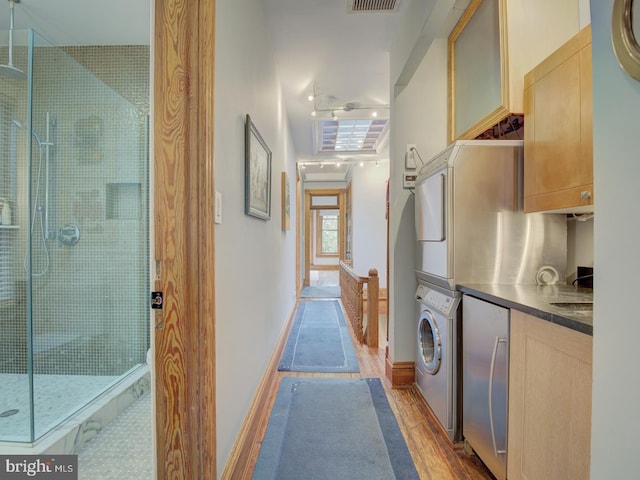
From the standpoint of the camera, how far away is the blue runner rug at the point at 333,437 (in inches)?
56.9

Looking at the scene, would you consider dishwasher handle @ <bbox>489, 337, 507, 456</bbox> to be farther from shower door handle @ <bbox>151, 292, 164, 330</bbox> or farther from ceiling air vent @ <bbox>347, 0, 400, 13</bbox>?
ceiling air vent @ <bbox>347, 0, 400, 13</bbox>

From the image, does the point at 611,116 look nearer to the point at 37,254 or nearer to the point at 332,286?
the point at 37,254

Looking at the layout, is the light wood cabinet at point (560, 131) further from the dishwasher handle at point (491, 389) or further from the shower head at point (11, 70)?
the shower head at point (11, 70)

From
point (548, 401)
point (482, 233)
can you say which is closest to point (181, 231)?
point (548, 401)

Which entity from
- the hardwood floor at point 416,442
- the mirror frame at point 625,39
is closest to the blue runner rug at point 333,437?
the hardwood floor at point 416,442

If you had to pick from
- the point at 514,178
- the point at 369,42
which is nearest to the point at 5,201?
the point at 369,42

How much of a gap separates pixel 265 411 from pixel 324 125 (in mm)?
3396

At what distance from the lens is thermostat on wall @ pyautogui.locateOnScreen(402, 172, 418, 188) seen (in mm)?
2287

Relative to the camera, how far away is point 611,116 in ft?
2.04

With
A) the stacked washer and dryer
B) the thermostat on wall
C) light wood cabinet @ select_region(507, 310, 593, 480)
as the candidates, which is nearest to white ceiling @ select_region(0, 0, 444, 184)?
the thermostat on wall

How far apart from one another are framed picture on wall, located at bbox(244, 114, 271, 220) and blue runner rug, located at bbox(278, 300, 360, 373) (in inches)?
58.3

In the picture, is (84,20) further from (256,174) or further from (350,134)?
(350,134)

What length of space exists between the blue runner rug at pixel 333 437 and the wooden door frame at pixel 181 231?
659 millimetres

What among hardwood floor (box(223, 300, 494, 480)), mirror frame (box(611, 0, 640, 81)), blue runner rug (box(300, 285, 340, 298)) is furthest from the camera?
blue runner rug (box(300, 285, 340, 298))
